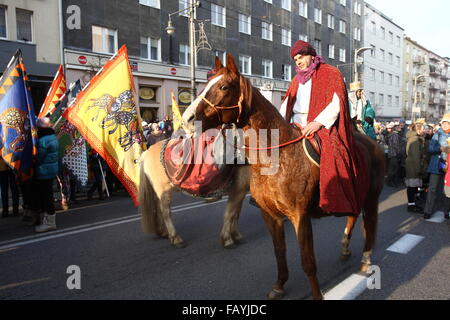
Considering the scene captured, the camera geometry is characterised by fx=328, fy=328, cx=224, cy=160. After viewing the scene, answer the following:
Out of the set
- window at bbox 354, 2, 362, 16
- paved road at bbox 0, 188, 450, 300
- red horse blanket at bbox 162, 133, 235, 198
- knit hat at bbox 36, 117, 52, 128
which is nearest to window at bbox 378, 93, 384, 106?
window at bbox 354, 2, 362, 16

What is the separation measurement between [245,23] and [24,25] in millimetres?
15534

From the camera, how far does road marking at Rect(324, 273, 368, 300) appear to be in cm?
337

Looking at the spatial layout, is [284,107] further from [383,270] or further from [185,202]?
[185,202]

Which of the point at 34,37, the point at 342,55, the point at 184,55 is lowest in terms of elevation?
the point at 34,37

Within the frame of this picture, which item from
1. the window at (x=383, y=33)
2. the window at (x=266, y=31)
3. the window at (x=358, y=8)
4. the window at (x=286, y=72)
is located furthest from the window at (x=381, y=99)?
the window at (x=266, y=31)

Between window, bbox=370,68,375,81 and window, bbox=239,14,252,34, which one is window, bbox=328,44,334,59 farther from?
window, bbox=239,14,252,34

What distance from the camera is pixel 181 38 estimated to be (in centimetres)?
2080

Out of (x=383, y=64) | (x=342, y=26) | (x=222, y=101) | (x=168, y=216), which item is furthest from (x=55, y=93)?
(x=383, y=64)

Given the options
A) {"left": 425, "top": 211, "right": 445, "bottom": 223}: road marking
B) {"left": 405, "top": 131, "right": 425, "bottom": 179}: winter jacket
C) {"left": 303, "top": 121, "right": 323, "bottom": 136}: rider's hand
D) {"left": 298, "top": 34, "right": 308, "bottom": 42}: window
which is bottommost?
{"left": 425, "top": 211, "right": 445, "bottom": 223}: road marking

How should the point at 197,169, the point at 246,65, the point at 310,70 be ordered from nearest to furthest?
1. the point at 310,70
2. the point at 197,169
3. the point at 246,65

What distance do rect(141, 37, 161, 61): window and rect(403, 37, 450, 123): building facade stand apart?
127 ft

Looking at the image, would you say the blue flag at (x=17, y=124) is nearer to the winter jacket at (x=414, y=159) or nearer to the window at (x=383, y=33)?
the winter jacket at (x=414, y=159)

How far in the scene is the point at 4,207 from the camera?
7.22 meters

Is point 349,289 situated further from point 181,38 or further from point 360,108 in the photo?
point 181,38
